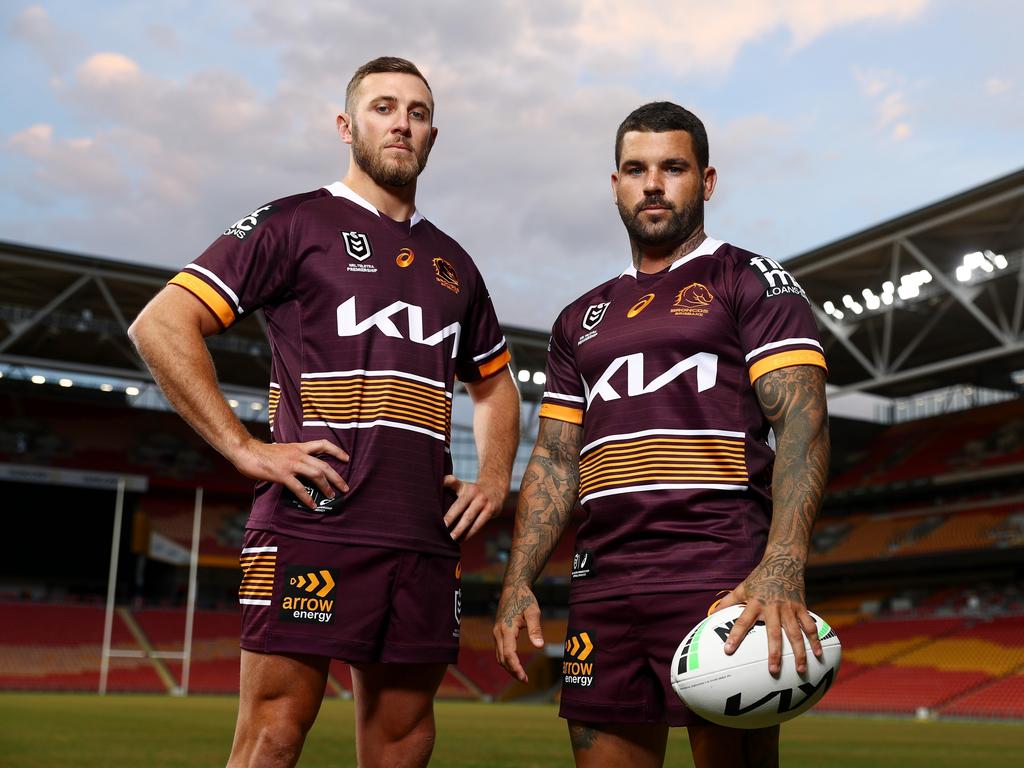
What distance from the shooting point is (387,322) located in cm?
323

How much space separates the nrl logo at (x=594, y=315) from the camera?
3.59m

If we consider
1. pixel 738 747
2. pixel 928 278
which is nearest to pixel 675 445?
pixel 738 747

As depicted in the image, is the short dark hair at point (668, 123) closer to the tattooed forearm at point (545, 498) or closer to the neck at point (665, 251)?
the neck at point (665, 251)

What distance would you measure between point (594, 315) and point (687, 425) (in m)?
0.56

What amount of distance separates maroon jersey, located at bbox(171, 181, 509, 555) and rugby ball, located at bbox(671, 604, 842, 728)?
883mm

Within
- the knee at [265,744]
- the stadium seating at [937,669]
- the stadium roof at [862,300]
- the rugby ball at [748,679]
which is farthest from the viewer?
the stadium seating at [937,669]

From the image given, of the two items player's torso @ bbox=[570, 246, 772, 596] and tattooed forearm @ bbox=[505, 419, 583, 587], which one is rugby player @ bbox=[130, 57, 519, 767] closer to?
tattooed forearm @ bbox=[505, 419, 583, 587]

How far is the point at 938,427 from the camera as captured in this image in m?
37.6

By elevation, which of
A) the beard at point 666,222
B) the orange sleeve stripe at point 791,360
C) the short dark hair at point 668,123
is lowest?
the orange sleeve stripe at point 791,360

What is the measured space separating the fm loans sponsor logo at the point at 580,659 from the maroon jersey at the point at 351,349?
0.51m

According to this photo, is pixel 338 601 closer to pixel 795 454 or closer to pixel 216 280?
pixel 216 280

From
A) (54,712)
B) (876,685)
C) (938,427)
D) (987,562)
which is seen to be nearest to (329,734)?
(54,712)

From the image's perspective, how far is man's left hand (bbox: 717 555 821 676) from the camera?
106 inches

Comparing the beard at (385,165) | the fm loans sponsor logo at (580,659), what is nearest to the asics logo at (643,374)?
the fm loans sponsor logo at (580,659)
